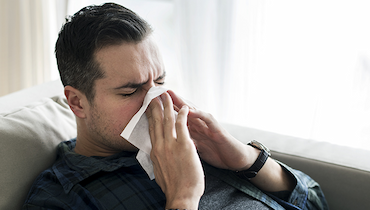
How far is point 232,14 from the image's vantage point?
1.98 meters

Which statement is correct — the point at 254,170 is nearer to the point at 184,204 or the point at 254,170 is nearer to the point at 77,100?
the point at 184,204

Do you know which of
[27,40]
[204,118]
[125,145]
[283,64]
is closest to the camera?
[204,118]

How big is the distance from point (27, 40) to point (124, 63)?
1.97 m

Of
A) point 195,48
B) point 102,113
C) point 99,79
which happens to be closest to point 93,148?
point 102,113

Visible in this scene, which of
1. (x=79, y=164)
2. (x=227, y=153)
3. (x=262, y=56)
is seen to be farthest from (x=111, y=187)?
(x=262, y=56)

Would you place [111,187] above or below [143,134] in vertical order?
below

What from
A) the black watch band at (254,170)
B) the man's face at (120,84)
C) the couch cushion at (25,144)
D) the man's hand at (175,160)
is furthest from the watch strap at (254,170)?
the couch cushion at (25,144)

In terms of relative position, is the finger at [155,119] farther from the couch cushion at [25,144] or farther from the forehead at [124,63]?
the couch cushion at [25,144]

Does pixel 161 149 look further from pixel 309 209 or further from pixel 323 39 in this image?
pixel 323 39

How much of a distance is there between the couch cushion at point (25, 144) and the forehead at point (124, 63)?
318 mm

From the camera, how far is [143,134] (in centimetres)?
94

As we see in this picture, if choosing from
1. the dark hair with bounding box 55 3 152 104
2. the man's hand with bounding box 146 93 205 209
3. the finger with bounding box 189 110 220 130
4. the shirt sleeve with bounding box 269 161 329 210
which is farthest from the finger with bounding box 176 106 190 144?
the shirt sleeve with bounding box 269 161 329 210

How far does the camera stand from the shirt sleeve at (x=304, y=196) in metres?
1.03

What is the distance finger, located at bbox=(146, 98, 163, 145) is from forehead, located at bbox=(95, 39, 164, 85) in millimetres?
106
